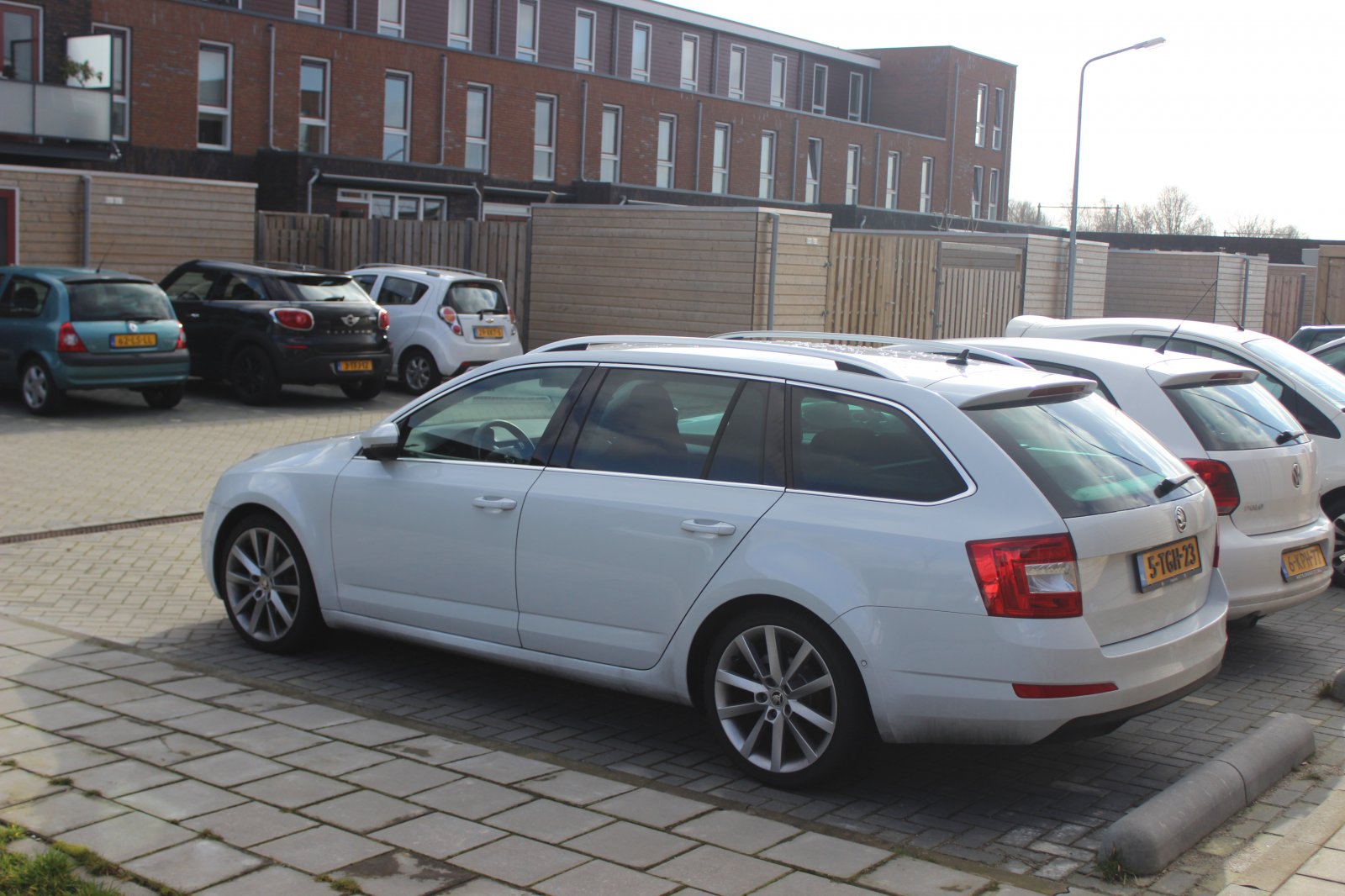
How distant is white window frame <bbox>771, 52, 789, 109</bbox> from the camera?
53.9m

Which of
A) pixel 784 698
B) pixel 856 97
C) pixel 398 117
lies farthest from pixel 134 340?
pixel 856 97

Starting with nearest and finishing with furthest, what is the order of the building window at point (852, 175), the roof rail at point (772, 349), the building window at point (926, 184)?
the roof rail at point (772, 349) → the building window at point (852, 175) → the building window at point (926, 184)

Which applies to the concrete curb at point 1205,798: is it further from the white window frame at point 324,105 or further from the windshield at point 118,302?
the white window frame at point 324,105

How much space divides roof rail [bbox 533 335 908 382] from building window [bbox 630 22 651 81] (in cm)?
4345

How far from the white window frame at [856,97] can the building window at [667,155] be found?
53.7 ft

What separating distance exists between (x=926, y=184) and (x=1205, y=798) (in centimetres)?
5361

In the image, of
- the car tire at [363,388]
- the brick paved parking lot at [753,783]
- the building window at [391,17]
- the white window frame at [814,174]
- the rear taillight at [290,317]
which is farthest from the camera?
the white window frame at [814,174]

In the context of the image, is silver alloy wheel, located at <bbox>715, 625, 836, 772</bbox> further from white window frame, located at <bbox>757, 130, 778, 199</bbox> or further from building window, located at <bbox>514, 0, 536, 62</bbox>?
white window frame, located at <bbox>757, 130, 778, 199</bbox>

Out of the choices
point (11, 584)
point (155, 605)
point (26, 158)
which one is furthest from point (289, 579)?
point (26, 158)

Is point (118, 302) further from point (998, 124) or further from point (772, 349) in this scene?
point (998, 124)

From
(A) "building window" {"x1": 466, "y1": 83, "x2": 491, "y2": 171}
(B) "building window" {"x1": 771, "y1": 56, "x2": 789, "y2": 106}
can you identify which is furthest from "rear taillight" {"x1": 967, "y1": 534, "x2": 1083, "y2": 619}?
(B) "building window" {"x1": 771, "y1": 56, "x2": 789, "y2": 106}

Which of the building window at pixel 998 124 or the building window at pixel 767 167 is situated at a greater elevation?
the building window at pixel 998 124

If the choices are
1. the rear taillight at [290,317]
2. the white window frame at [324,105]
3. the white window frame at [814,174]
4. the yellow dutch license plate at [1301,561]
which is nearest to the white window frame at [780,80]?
the white window frame at [814,174]

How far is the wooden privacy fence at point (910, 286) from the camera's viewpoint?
2069 cm
